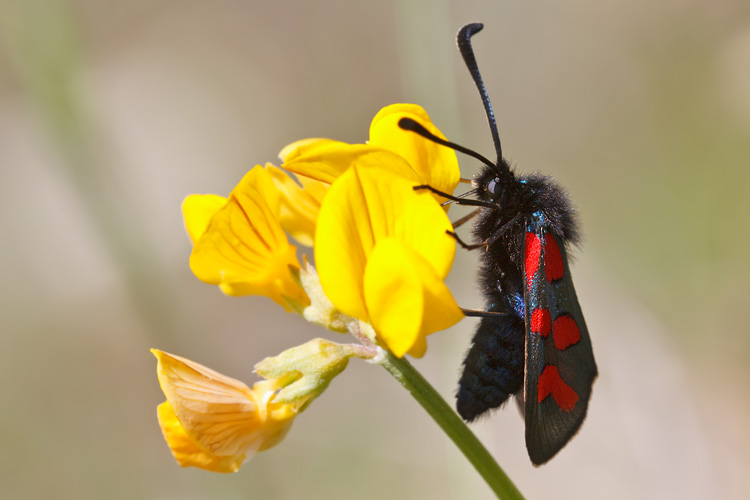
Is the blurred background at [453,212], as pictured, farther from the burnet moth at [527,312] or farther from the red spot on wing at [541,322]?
the red spot on wing at [541,322]

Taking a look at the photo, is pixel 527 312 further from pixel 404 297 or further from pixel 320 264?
pixel 320 264

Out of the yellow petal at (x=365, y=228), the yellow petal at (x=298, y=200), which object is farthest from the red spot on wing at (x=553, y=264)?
the yellow petal at (x=298, y=200)

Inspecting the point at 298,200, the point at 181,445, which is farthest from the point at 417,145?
the point at 181,445

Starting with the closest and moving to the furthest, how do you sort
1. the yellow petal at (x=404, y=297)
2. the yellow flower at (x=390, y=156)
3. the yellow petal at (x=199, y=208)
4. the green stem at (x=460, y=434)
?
the yellow petal at (x=404, y=297)
the yellow flower at (x=390, y=156)
the green stem at (x=460, y=434)
the yellow petal at (x=199, y=208)

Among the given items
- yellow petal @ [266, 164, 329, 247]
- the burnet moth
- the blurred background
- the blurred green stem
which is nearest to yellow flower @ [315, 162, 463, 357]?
the burnet moth

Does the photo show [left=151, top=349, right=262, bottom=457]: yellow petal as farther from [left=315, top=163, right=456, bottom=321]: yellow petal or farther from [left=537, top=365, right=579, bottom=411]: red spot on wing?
[left=537, top=365, right=579, bottom=411]: red spot on wing
